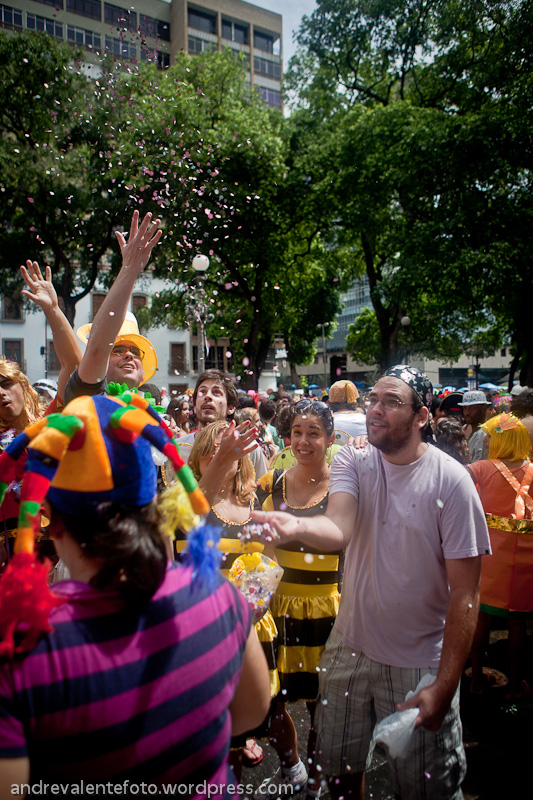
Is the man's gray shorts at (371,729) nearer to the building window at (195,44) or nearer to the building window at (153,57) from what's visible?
the building window at (153,57)

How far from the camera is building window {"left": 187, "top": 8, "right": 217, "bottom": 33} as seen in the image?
3934 cm

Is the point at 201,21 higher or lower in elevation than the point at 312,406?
higher

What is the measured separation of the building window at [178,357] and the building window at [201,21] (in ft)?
80.6

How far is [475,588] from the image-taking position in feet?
6.35

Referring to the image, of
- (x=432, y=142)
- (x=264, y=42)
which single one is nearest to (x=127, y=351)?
(x=432, y=142)

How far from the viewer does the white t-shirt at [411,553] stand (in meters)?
2.01

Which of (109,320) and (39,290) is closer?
(109,320)

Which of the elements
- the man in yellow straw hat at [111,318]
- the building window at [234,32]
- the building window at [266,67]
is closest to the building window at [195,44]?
the building window at [234,32]

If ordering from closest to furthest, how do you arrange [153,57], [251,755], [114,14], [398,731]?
[398,731], [251,755], [153,57], [114,14]

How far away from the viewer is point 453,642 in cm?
187

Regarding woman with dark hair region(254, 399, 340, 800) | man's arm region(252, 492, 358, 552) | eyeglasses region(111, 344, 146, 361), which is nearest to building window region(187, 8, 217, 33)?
eyeglasses region(111, 344, 146, 361)

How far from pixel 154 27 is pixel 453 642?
4596cm

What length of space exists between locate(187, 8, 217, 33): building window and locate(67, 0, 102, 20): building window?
325 inches

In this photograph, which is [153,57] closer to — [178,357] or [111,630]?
[111,630]
